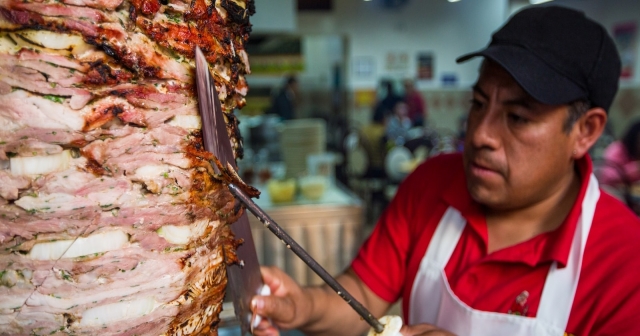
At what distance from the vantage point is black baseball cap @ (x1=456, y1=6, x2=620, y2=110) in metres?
1.20

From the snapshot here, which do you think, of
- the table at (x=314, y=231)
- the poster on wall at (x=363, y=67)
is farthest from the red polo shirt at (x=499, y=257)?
the poster on wall at (x=363, y=67)

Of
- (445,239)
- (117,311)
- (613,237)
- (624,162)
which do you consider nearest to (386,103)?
(624,162)

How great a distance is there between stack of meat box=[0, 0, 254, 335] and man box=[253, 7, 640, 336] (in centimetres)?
43

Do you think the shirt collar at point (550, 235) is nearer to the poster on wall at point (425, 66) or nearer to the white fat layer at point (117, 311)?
the white fat layer at point (117, 311)

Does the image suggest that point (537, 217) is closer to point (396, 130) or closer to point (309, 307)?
point (309, 307)

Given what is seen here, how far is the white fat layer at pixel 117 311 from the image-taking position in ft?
2.43

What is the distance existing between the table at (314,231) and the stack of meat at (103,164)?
8.45 ft

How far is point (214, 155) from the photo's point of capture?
0.78m

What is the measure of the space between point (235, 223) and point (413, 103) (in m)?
8.95

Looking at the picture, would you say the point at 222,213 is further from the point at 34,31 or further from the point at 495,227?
the point at 495,227

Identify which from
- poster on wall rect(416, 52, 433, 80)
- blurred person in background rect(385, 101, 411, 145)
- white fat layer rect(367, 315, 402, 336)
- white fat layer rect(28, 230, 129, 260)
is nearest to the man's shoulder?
white fat layer rect(367, 315, 402, 336)

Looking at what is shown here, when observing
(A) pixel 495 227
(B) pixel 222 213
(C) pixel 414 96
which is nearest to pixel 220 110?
(B) pixel 222 213

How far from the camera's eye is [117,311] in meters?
0.75

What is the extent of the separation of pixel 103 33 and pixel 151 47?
2.7 inches
